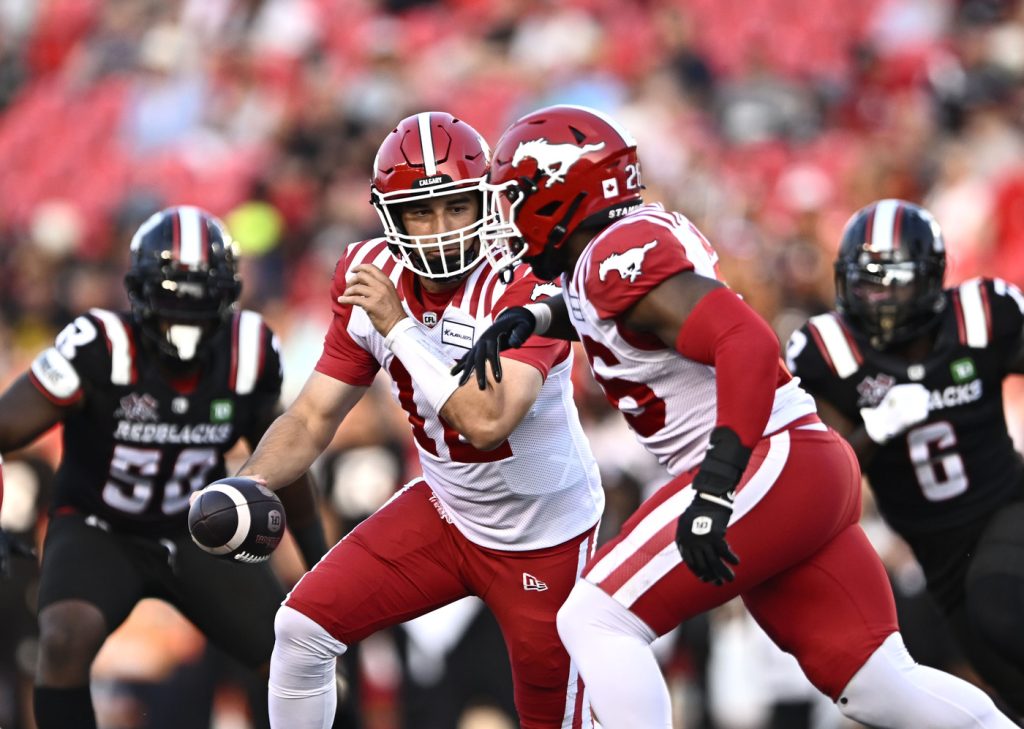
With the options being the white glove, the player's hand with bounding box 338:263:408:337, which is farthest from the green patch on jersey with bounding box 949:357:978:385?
the player's hand with bounding box 338:263:408:337

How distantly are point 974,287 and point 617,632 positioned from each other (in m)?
2.28

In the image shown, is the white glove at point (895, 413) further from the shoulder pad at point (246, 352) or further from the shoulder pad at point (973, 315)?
the shoulder pad at point (246, 352)

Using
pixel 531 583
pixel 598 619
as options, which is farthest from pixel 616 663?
pixel 531 583

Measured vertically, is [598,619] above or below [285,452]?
below

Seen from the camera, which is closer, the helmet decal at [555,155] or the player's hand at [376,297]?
the helmet decal at [555,155]

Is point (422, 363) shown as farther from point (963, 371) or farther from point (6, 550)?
point (963, 371)

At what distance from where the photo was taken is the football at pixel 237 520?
4176 millimetres

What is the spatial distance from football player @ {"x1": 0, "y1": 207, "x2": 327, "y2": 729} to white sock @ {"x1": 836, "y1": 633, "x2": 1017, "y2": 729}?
2.17 meters

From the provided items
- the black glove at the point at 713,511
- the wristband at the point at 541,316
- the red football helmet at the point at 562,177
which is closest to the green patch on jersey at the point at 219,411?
the wristband at the point at 541,316

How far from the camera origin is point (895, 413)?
5.18 m

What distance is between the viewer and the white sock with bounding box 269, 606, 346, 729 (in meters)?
4.38

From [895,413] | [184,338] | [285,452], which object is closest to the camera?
[285,452]

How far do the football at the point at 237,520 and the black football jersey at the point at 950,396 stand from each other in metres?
1.93

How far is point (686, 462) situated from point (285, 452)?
4.02 ft
